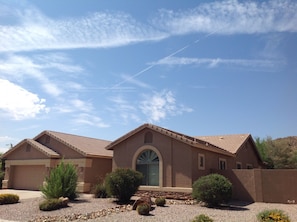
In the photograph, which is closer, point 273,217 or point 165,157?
point 273,217

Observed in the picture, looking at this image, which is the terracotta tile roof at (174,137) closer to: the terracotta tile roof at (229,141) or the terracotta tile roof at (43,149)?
the terracotta tile roof at (229,141)

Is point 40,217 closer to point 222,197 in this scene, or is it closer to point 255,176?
point 222,197

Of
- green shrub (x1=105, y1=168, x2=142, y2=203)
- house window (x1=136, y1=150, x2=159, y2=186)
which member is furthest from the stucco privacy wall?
green shrub (x1=105, y1=168, x2=142, y2=203)

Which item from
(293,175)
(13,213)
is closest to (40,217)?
(13,213)

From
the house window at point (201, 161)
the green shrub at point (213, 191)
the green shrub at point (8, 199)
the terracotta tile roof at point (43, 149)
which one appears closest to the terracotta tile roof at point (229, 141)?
the house window at point (201, 161)

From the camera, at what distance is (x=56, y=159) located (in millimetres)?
27547

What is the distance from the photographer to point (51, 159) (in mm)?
27094

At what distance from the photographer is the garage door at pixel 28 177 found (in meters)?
28.3

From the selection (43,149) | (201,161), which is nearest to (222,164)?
(201,161)

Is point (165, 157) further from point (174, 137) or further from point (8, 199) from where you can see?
point (8, 199)

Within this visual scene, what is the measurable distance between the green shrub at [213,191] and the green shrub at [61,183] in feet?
25.1

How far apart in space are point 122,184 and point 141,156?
445cm

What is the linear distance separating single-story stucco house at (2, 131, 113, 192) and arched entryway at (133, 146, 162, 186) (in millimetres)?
5035

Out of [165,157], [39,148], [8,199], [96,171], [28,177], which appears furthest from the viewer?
[28,177]
